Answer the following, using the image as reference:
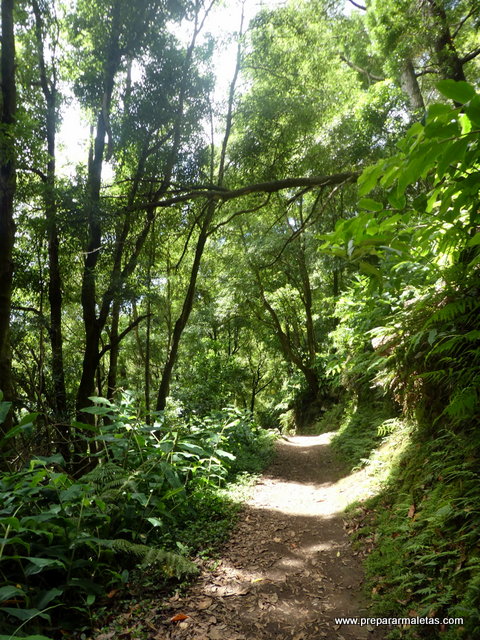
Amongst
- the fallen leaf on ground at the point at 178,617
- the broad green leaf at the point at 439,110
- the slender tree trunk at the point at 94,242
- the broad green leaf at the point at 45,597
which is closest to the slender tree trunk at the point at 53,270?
the slender tree trunk at the point at 94,242

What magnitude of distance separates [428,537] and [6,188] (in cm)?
649

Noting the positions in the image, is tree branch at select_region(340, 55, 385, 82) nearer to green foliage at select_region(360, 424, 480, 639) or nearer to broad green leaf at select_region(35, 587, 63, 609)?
green foliage at select_region(360, 424, 480, 639)

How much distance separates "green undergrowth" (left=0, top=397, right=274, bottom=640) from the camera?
2291mm

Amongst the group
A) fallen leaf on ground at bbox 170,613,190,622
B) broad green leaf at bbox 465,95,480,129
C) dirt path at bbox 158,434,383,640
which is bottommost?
dirt path at bbox 158,434,383,640

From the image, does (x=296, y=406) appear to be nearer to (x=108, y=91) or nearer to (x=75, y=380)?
(x=75, y=380)

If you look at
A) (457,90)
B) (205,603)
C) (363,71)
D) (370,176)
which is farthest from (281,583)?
(363,71)

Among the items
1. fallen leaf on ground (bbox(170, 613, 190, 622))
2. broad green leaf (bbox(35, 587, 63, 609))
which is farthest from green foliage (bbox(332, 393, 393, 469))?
broad green leaf (bbox(35, 587, 63, 609))

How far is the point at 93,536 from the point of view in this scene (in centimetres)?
291

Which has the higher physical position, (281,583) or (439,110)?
(439,110)

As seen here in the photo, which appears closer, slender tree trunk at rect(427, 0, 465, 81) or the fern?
the fern

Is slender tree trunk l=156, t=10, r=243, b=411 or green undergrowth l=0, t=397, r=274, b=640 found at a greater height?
slender tree trunk l=156, t=10, r=243, b=411

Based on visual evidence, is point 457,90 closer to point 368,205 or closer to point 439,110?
point 439,110

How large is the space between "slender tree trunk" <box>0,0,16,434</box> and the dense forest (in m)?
0.03

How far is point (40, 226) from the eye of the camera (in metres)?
6.41
